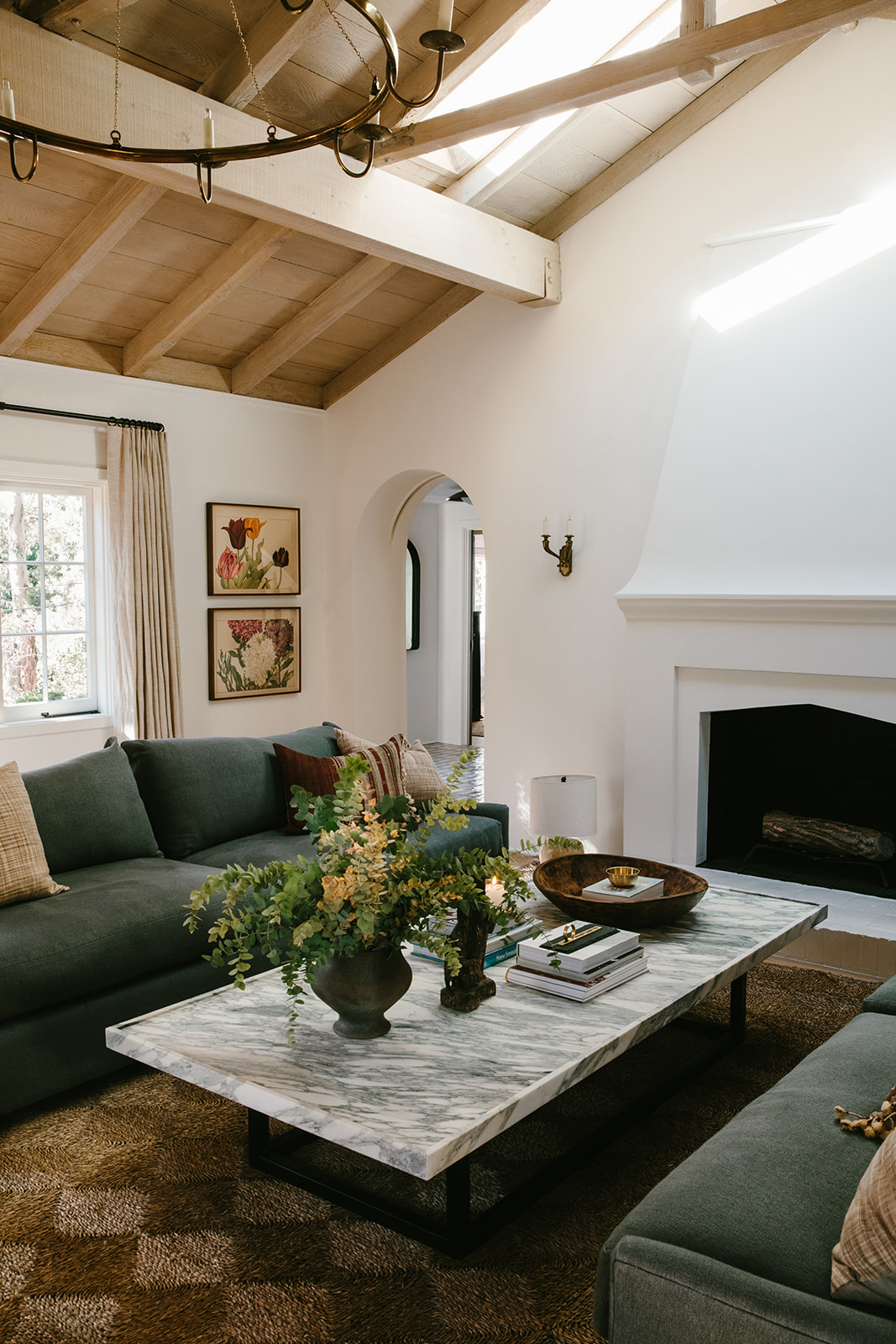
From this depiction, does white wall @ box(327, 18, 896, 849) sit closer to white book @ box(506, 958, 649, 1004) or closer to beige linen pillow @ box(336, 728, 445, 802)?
beige linen pillow @ box(336, 728, 445, 802)

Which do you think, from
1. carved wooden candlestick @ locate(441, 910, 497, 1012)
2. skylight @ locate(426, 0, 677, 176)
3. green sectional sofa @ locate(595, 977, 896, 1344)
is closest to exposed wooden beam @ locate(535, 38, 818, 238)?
skylight @ locate(426, 0, 677, 176)

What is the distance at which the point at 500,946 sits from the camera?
2639 mm

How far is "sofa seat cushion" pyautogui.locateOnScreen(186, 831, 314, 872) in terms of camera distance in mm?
3486

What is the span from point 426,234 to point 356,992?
10.6 feet

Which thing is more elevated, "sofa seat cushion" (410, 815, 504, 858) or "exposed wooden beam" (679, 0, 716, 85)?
"exposed wooden beam" (679, 0, 716, 85)

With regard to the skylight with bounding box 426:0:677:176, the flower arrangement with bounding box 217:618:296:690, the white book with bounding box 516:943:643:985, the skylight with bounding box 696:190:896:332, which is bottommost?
the white book with bounding box 516:943:643:985

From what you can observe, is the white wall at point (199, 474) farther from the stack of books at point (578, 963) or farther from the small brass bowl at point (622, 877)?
the stack of books at point (578, 963)

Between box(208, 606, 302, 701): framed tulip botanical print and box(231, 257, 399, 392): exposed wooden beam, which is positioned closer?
box(231, 257, 399, 392): exposed wooden beam

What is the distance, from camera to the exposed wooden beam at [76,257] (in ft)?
12.4

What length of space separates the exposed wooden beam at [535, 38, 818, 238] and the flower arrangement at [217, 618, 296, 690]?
2.51 meters

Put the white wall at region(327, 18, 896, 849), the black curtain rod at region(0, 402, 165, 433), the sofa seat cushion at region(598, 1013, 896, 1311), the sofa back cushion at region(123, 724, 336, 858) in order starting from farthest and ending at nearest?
the black curtain rod at region(0, 402, 165, 433)
the white wall at region(327, 18, 896, 849)
the sofa back cushion at region(123, 724, 336, 858)
the sofa seat cushion at region(598, 1013, 896, 1311)

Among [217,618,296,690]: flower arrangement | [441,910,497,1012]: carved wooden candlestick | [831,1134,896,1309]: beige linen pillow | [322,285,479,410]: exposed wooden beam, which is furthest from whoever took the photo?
[217,618,296,690]: flower arrangement

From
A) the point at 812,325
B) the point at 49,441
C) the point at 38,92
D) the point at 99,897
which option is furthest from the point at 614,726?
the point at 38,92

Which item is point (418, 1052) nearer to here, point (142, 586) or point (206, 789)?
point (206, 789)
